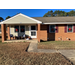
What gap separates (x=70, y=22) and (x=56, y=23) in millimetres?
2061

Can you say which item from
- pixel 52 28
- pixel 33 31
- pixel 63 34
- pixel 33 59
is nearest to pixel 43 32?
pixel 52 28

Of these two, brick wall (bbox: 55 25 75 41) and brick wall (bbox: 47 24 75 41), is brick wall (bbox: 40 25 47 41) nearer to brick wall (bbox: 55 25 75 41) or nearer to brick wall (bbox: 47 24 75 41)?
brick wall (bbox: 47 24 75 41)

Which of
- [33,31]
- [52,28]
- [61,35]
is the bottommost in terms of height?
[61,35]

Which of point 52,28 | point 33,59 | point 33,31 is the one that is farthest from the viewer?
point 33,31

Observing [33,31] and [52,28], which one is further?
[33,31]

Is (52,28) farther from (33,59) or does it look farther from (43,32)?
(33,59)

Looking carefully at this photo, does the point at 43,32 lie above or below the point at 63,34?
above

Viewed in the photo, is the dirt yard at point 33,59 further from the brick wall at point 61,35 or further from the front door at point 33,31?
the front door at point 33,31
